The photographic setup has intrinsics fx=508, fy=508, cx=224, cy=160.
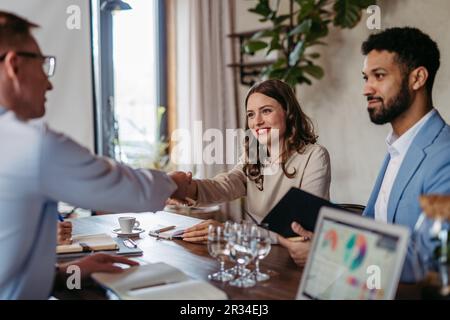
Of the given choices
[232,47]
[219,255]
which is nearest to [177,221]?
[219,255]

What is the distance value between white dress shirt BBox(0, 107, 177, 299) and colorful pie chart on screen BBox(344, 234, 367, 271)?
20.2 inches

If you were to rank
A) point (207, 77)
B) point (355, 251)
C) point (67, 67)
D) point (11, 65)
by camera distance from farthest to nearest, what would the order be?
1. point (207, 77)
2. point (67, 67)
3. point (11, 65)
4. point (355, 251)

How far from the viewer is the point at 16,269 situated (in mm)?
1155

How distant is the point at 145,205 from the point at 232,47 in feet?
10.3

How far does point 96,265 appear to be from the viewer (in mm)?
1391

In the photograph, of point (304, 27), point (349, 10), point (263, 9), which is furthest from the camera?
point (263, 9)

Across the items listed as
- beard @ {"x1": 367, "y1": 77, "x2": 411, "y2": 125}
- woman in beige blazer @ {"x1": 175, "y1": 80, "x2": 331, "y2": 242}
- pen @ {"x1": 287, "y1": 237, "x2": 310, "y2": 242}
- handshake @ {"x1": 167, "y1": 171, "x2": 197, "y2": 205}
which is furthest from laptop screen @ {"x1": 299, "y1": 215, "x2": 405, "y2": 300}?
woman in beige blazer @ {"x1": 175, "y1": 80, "x2": 331, "y2": 242}

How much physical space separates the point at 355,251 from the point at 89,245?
1014mm

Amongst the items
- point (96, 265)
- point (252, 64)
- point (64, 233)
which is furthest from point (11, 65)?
point (252, 64)

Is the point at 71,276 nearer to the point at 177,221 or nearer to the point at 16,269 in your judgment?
the point at 16,269

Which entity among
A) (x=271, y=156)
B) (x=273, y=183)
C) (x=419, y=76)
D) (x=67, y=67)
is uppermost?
(x=67, y=67)

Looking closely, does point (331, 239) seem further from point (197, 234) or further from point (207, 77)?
point (207, 77)

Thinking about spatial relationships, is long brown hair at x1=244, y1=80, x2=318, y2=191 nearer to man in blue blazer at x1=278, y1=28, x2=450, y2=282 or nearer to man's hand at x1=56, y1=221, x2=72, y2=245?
man in blue blazer at x1=278, y1=28, x2=450, y2=282

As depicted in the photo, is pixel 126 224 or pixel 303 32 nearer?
pixel 126 224
